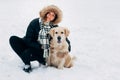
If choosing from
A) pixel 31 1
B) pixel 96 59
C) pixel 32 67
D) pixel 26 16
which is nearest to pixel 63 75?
pixel 32 67

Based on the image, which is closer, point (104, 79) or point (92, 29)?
point (104, 79)

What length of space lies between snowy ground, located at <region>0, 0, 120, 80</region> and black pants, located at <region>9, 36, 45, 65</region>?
0.20 meters

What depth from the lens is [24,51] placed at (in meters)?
5.63

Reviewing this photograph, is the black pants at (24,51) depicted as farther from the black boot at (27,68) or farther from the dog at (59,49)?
the dog at (59,49)

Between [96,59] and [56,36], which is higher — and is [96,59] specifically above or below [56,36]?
below

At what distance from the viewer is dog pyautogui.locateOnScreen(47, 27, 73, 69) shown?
5535 millimetres

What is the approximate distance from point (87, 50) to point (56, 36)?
1.70 meters

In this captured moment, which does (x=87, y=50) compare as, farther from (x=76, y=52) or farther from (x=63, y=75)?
(x=63, y=75)

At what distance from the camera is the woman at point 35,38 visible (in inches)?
220

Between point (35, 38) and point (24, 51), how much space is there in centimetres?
29

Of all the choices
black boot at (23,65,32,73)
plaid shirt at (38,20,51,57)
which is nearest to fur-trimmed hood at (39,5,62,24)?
plaid shirt at (38,20,51,57)

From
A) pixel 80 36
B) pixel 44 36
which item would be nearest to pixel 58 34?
pixel 44 36

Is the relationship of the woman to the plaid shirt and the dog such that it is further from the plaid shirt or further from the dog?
the dog

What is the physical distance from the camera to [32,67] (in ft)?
19.1
